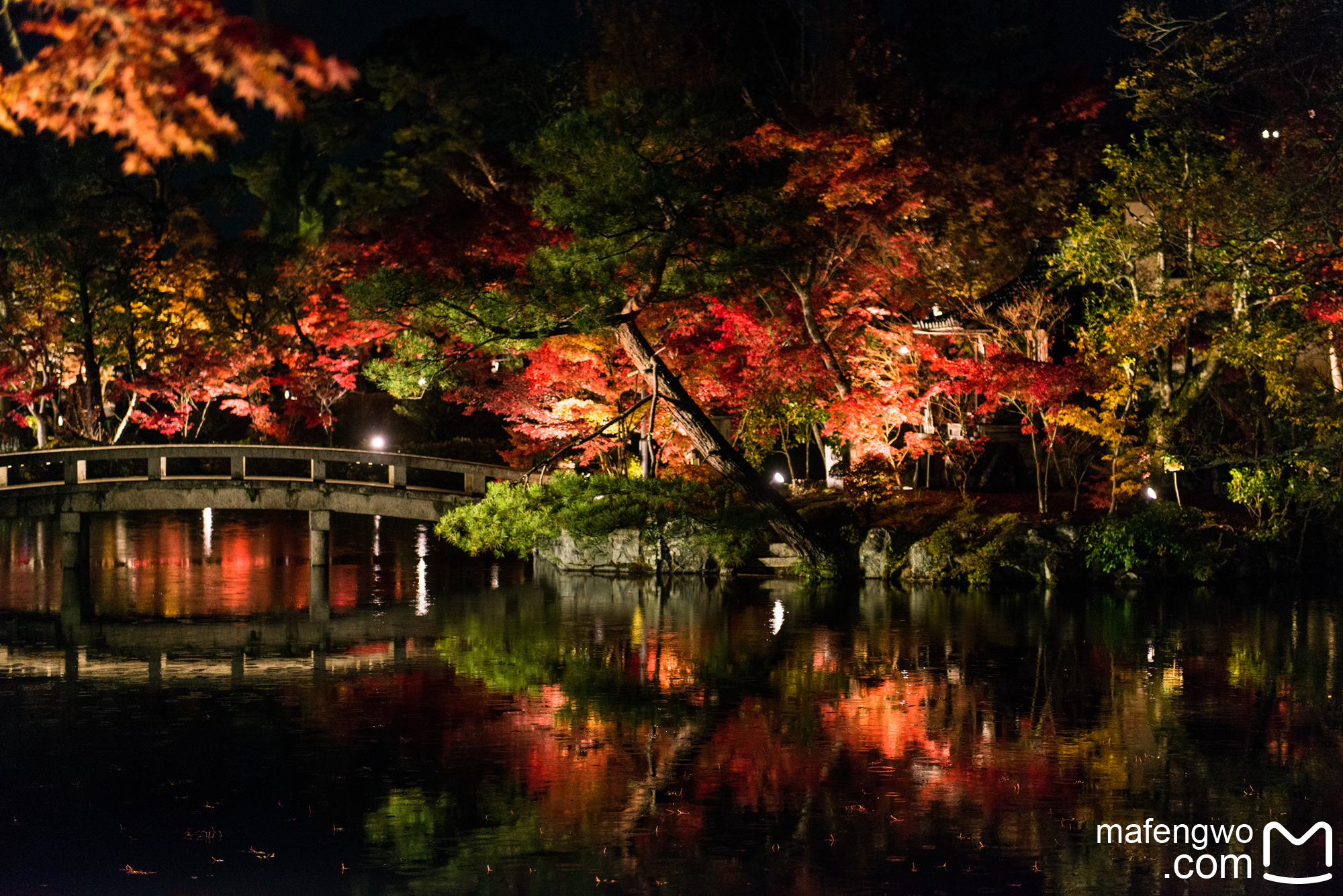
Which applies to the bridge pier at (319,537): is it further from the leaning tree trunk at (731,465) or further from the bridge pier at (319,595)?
the leaning tree trunk at (731,465)

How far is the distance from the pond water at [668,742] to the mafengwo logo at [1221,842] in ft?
0.10

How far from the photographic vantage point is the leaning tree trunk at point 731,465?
19.3 meters

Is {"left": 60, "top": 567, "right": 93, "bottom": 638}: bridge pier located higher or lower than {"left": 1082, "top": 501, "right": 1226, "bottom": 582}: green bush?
lower

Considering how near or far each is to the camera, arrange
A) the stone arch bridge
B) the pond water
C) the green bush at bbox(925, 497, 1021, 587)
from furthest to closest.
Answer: the stone arch bridge < the green bush at bbox(925, 497, 1021, 587) < the pond water

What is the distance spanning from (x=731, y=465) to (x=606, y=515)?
198cm

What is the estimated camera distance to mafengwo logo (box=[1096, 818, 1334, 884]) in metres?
7.20

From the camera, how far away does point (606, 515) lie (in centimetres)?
1948

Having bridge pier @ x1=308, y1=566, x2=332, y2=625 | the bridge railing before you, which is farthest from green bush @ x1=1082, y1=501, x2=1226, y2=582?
bridge pier @ x1=308, y1=566, x2=332, y2=625

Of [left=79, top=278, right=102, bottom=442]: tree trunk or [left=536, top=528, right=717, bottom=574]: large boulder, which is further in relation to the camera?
[left=79, top=278, right=102, bottom=442]: tree trunk

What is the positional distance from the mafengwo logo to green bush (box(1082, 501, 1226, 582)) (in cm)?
1094

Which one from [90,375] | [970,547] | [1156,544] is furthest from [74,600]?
[1156,544]

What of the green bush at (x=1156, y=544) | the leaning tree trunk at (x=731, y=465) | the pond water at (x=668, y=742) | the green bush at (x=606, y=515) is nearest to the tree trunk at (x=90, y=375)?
the pond water at (x=668, y=742)

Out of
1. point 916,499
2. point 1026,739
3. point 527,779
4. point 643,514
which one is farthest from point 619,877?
point 916,499

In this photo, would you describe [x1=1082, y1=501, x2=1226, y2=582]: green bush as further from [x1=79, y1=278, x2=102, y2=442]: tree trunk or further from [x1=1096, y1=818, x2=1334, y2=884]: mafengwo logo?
[x1=79, y1=278, x2=102, y2=442]: tree trunk
